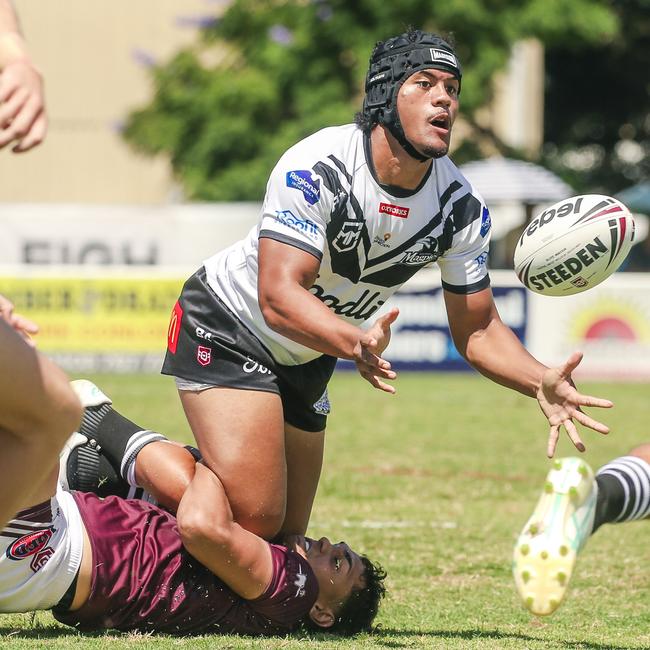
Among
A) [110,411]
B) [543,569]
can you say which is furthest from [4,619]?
[543,569]

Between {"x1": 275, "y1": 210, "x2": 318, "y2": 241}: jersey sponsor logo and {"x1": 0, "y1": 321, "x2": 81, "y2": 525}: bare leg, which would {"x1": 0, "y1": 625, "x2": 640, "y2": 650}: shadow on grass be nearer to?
{"x1": 0, "y1": 321, "x2": 81, "y2": 525}: bare leg

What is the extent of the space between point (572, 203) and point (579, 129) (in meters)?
30.5

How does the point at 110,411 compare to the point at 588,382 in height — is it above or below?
above

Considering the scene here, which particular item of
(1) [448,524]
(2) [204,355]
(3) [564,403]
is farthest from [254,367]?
(1) [448,524]

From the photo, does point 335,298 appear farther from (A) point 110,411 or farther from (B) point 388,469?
(B) point 388,469

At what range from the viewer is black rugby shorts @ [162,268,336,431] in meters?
5.21

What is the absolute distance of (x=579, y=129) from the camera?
34812 mm

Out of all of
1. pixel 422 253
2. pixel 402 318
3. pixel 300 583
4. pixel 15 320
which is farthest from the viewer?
pixel 402 318

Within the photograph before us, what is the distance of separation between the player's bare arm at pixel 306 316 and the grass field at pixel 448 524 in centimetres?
102

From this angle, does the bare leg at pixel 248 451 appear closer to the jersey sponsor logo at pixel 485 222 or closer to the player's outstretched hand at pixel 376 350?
the player's outstretched hand at pixel 376 350

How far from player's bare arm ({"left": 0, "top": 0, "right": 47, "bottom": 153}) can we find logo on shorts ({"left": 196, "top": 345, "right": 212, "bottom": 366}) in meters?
2.32

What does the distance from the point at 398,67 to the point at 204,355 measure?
1.37m

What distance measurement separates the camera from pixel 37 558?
441 cm

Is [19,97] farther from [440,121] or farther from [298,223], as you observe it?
[440,121]
